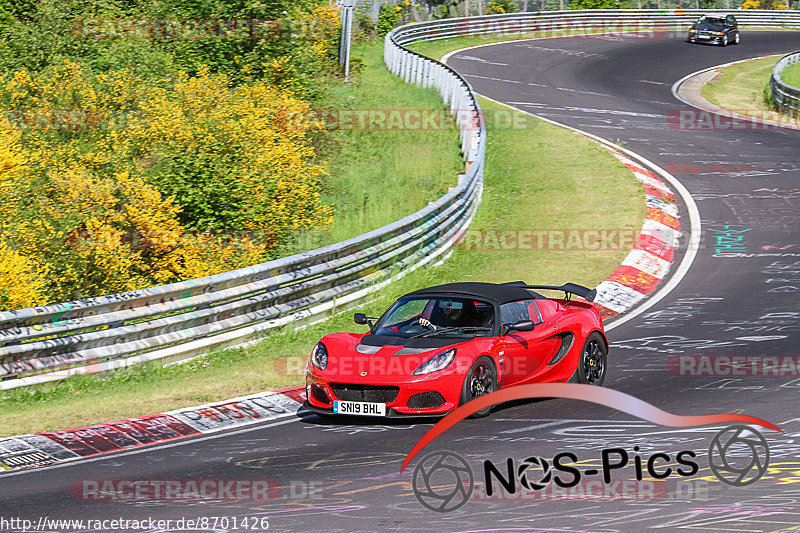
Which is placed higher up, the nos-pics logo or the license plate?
the nos-pics logo

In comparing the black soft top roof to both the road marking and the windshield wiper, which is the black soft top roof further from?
the road marking

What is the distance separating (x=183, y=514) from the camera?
6883 mm

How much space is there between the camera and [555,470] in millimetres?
7633

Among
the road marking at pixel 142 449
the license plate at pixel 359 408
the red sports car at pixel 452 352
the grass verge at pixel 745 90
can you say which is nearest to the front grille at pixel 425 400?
the red sports car at pixel 452 352

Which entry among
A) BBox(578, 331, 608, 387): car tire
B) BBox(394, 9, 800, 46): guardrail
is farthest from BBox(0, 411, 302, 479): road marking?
BBox(394, 9, 800, 46): guardrail

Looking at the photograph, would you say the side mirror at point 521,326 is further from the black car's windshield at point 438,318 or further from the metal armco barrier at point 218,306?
the metal armco barrier at point 218,306

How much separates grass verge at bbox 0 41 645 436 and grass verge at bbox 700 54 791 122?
8.15m

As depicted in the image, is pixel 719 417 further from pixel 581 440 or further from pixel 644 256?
pixel 644 256

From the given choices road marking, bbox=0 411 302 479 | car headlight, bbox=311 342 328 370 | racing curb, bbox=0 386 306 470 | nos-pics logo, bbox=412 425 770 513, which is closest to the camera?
nos-pics logo, bbox=412 425 770 513

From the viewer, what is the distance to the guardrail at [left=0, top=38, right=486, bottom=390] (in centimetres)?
1061

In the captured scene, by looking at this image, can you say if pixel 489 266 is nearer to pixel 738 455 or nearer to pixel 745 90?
pixel 738 455

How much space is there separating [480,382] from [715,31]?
4081 cm

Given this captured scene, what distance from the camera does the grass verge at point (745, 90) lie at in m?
31.4

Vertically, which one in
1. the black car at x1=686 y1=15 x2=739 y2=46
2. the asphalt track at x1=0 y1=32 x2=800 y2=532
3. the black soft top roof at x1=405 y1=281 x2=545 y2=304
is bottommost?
the asphalt track at x1=0 y1=32 x2=800 y2=532
